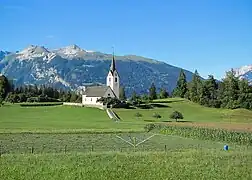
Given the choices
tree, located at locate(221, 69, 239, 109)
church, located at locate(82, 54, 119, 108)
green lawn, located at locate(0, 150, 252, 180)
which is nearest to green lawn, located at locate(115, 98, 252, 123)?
tree, located at locate(221, 69, 239, 109)

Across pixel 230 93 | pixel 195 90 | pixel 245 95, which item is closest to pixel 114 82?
pixel 195 90

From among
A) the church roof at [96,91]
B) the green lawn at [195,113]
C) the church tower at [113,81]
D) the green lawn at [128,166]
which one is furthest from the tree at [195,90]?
the green lawn at [128,166]

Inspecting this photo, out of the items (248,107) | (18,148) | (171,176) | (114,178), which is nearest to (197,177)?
(171,176)

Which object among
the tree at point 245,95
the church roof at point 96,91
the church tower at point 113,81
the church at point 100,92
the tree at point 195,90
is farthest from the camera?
the church tower at point 113,81

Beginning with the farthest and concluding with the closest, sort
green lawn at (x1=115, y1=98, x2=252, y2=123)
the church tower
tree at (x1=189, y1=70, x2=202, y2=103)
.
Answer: the church tower < tree at (x1=189, y1=70, x2=202, y2=103) < green lawn at (x1=115, y1=98, x2=252, y2=123)

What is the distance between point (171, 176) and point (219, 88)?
124450 millimetres

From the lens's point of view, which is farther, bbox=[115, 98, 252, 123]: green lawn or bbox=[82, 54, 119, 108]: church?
bbox=[82, 54, 119, 108]: church

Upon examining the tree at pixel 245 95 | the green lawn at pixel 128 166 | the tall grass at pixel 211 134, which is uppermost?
the tree at pixel 245 95

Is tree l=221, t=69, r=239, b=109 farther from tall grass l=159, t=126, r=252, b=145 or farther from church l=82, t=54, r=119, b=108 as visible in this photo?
tall grass l=159, t=126, r=252, b=145

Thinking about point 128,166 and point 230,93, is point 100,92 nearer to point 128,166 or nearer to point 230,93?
point 230,93

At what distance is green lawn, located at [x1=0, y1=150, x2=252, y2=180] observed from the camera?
87.9ft

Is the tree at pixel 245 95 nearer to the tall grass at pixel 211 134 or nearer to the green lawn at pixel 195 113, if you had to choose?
the green lawn at pixel 195 113

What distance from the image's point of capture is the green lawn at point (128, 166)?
26.8m

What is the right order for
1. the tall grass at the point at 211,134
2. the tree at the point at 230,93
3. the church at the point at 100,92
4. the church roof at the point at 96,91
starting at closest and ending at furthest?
the tall grass at the point at 211,134 < the tree at the point at 230,93 < the church at the point at 100,92 < the church roof at the point at 96,91
